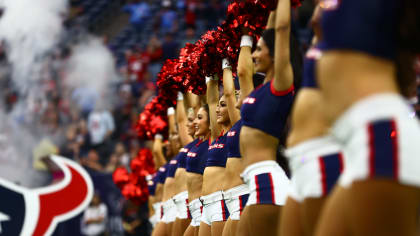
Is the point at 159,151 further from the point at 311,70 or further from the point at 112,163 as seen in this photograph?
the point at 311,70

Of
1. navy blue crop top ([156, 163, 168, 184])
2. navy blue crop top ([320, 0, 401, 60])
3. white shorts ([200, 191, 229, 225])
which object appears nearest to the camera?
navy blue crop top ([320, 0, 401, 60])

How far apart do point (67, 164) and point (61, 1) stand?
613 centimetres

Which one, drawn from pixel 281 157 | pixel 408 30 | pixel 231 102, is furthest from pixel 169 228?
pixel 408 30

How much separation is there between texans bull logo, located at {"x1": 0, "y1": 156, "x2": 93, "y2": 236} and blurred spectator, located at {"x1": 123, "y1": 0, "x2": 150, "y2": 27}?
16.9 ft

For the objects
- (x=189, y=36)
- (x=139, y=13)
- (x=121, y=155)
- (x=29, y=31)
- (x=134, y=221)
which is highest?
(x=29, y=31)

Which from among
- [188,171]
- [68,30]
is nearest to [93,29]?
[68,30]

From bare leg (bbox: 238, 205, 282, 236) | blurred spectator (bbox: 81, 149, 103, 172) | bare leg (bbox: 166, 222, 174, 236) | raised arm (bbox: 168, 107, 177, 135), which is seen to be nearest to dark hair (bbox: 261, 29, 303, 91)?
bare leg (bbox: 238, 205, 282, 236)

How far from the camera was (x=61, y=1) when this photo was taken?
48.0 feet

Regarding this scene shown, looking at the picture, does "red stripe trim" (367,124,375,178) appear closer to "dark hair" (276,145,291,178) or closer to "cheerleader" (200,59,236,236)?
"dark hair" (276,145,291,178)

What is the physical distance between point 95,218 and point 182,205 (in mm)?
3563

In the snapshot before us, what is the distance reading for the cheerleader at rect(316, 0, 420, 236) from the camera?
1.76 m

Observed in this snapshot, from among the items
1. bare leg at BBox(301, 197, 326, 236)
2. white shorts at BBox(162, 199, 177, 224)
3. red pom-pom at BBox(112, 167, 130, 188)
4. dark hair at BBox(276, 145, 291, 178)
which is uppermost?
bare leg at BBox(301, 197, 326, 236)

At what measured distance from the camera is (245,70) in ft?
12.3

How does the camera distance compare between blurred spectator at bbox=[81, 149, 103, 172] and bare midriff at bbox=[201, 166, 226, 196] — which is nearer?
bare midriff at bbox=[201, 166, 226, 196]
